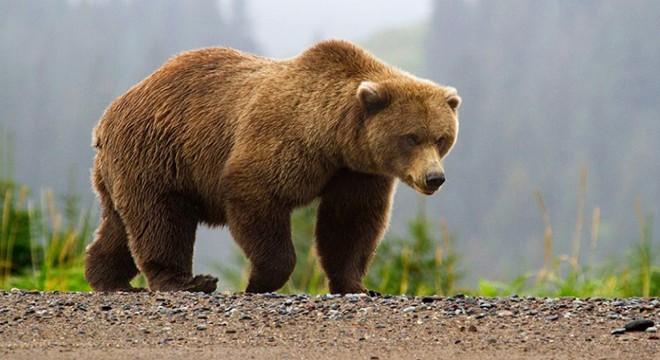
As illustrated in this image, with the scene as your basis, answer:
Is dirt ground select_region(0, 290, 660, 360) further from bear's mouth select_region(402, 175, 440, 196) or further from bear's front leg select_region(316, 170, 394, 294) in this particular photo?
bear's front leg select_region(316, 170, 394, 294)

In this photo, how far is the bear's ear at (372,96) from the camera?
21.4 feet

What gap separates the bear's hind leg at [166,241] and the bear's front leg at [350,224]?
0.83m

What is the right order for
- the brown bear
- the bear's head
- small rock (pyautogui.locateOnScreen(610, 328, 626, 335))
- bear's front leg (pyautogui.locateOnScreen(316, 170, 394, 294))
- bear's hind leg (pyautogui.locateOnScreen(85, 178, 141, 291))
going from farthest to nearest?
1. bear's hind leg (pyautogui.locateOnScreen(85, 178, 141, 291))
2. bear's front leg (pyautogui.locateOnScreen(316, 170, 394, 294))
3. the brown bear
4. the bear's head
5. small rock (pyautogui.locateOnScreen(610, 328, 626, 335))

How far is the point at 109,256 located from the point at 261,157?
1.75m

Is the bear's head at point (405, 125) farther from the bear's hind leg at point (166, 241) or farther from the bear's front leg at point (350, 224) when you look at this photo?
the bear's hind leg at point (166, 241)

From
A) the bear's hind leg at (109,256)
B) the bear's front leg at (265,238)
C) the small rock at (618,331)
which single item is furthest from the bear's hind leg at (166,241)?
the small rock at (618,331)

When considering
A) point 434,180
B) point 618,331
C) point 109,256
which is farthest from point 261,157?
point 618,331

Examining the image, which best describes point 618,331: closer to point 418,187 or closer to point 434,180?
point 434,180

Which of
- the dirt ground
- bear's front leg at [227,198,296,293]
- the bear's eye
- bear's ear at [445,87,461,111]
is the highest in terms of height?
bear's ear at [445,87,461,111]

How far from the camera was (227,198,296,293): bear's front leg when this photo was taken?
21.9ft

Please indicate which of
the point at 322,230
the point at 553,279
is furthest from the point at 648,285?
the point at 322,230

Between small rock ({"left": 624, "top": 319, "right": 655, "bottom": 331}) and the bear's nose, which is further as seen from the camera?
the bear's nose

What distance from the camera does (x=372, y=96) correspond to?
21.4 ft

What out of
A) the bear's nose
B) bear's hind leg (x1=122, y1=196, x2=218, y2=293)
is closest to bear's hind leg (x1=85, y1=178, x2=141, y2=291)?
bear's hind leg (x1=122, y1=196, x2=218, y2=293)
